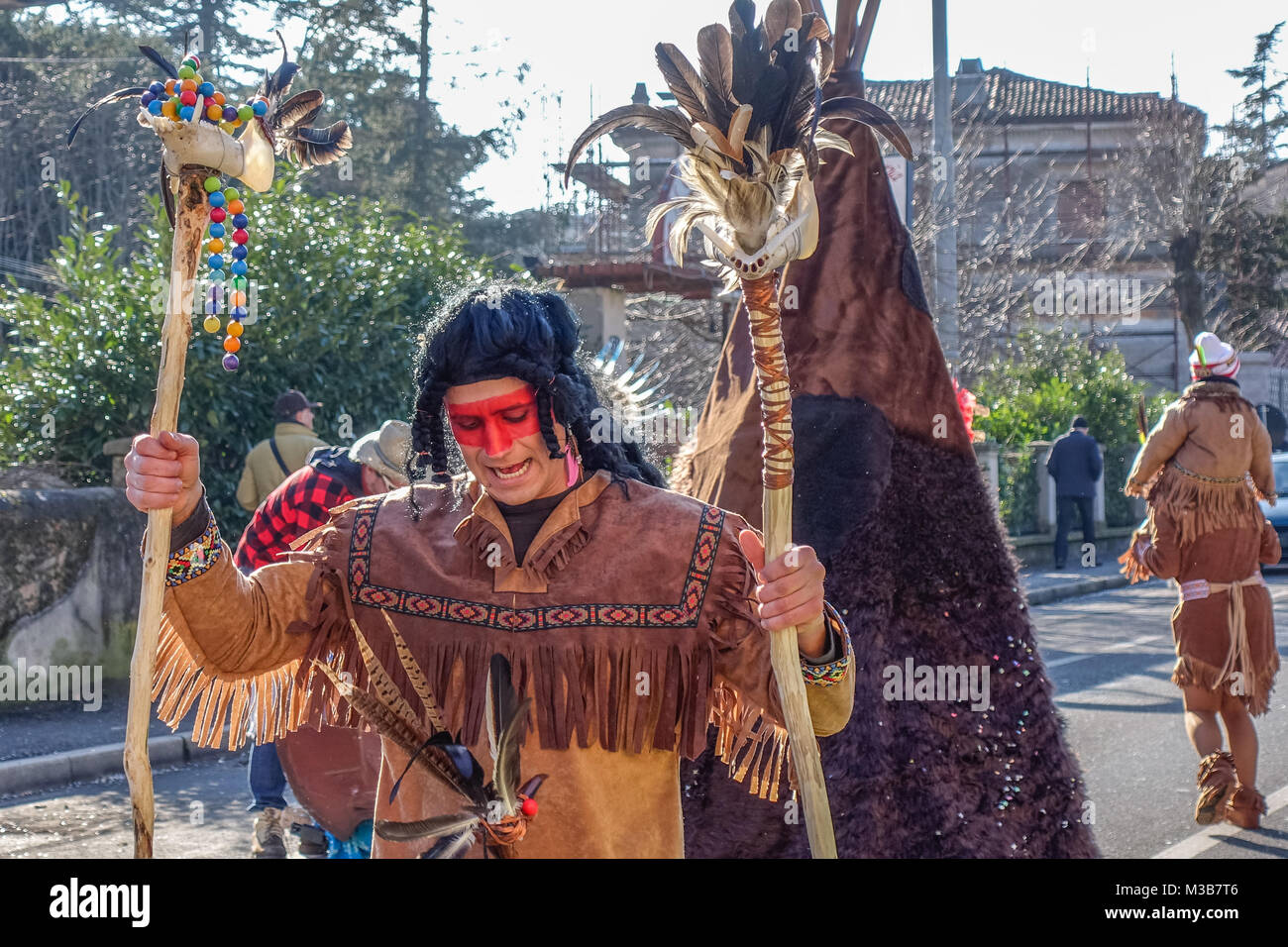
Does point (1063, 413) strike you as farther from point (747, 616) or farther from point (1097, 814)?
point (747, 616)

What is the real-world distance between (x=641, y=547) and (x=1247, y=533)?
15.1ft

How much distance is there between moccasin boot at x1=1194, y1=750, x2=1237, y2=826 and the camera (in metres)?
6.34

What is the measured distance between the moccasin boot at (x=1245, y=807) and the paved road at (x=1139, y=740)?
0.06m

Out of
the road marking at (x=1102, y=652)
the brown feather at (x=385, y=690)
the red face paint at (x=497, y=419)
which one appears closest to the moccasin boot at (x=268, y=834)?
the brown feather at (x=385, y=690)

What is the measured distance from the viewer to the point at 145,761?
92.0 inches

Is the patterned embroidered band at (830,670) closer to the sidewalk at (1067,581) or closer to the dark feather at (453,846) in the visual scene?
the dark feather at (453,846)

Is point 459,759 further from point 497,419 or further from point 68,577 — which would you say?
point 68,577

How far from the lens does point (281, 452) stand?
324 inches

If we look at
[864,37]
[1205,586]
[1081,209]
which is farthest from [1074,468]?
[1081,209]

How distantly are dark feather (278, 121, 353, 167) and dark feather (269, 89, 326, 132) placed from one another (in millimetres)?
15

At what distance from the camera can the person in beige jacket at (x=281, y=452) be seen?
→ 324 inches

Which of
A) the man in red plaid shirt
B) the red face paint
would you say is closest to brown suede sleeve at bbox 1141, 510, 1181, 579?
the man in red plaid shirt

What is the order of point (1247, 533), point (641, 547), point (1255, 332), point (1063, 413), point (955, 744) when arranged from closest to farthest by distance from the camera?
1. point (641, 547)
2. point (955, 744)
3. point (1247, 533)
4. point (1063, 413)
5. point (1255, 332)
